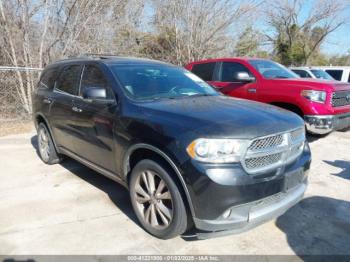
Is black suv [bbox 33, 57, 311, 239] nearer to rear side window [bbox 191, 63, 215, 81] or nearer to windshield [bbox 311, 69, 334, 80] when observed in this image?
rear side window [bbox 191, 63, 215, 81]

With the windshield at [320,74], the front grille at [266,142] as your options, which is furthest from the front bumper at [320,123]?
the windshield at [320,74]

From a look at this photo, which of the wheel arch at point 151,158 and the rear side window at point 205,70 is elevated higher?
the rear side window at point 205,70

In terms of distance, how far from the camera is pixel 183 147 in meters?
2.67

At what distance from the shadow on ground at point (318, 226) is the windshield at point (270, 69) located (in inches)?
141

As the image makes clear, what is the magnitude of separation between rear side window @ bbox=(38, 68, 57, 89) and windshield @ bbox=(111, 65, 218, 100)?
1735 mm

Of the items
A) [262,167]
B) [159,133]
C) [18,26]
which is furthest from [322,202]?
[18,26]

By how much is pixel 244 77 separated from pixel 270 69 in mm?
868

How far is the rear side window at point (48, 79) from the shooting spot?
507cm

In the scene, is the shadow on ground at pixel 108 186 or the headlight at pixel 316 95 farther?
the headlight at pixel 316 95

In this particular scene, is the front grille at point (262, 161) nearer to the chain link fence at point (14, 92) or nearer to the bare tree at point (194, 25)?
the chain link fence at point (14, 92)

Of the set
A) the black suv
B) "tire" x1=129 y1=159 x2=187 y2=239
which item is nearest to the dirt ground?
"tire" x1=129 y1=159 x2=187 y2=239

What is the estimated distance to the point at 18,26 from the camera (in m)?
9.34

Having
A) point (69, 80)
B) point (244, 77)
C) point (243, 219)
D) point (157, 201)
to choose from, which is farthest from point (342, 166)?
point (69, 80)

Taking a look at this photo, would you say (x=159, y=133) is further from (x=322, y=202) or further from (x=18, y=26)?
(x=18, y=26)
